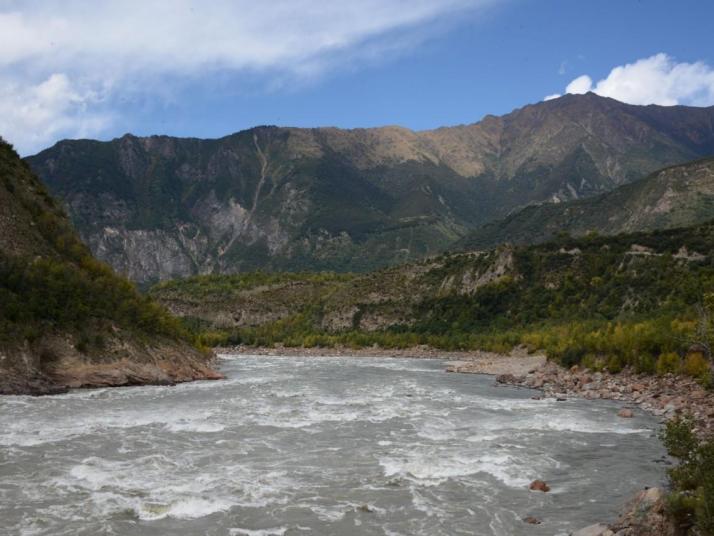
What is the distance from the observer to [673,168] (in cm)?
18950

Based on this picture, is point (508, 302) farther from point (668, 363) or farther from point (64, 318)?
point (64, 318)

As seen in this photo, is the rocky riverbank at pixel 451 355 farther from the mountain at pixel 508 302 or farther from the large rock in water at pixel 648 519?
the large rock in water at pixel 648 519

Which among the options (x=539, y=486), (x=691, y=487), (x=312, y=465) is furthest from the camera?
(x=312, y=465)

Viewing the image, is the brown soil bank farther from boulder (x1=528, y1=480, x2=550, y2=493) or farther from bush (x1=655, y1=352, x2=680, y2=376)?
bush (x1=655, y1=352, x2=680, y2=376)

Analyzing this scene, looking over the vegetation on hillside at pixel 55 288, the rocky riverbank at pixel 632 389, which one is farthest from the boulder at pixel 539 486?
the vegetation on hillside at pixel 55 288

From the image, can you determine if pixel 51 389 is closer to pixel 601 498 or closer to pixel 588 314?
pixel 601 498

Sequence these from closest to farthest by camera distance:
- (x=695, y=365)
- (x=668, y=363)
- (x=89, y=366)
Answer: (x=695, y=365) < (x=668, y=363) < (x=89, y=366)

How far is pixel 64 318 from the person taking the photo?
46344mm

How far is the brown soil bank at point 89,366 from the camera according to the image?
40656 millimetres

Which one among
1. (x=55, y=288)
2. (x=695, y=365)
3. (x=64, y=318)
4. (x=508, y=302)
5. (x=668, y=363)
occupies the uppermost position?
(x=55, y=288)

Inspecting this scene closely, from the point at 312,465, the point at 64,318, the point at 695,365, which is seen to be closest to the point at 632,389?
the point at 695,365

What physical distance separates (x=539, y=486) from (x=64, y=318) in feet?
123

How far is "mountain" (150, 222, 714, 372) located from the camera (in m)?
59.0

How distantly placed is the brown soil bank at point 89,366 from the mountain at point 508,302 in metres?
33.6
